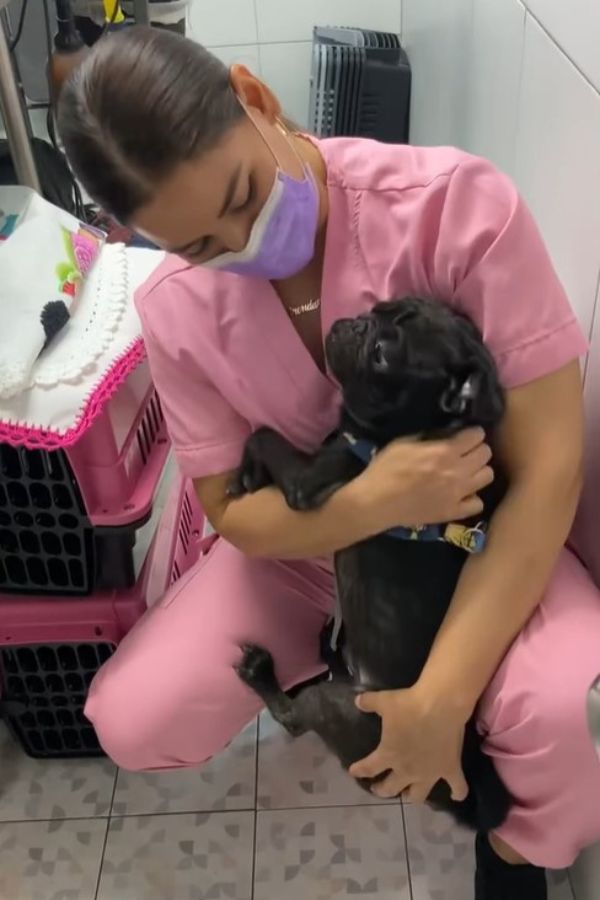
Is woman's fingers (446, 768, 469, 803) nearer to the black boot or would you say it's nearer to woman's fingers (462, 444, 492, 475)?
the black boot

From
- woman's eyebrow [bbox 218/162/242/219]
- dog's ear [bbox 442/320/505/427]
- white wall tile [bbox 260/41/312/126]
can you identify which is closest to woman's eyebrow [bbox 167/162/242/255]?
woman's eyebrow [bbox 218/162/242/219]

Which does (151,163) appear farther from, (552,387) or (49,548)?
(49,548)

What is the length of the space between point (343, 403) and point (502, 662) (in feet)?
0.97

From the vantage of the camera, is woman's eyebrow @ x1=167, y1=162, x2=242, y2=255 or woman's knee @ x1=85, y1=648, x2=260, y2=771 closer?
woman's eyebrow @ x1=167, y1=162, x2=242, y2=255

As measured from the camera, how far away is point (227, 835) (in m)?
1.21

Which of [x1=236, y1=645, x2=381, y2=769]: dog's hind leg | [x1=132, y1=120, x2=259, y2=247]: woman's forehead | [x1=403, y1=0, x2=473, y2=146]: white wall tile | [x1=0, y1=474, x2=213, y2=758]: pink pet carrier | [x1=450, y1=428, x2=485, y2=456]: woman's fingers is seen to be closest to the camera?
[x1=132, y1=120, x2=259, y2=247]: woman's forehead

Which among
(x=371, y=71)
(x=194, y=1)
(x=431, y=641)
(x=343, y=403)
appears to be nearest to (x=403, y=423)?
(x=343, y=403)

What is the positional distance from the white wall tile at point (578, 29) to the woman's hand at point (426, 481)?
0.36 m

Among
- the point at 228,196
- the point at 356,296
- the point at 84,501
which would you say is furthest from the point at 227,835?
the point at 228,196

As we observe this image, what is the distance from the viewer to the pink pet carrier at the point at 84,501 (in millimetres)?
1064

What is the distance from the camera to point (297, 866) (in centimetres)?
117

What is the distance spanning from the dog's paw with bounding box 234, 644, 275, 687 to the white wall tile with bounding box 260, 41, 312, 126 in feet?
5.90

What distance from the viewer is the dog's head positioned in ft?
2.69

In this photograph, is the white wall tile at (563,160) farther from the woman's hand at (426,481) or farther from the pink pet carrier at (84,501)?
the pink pet carrier at (84,501)
